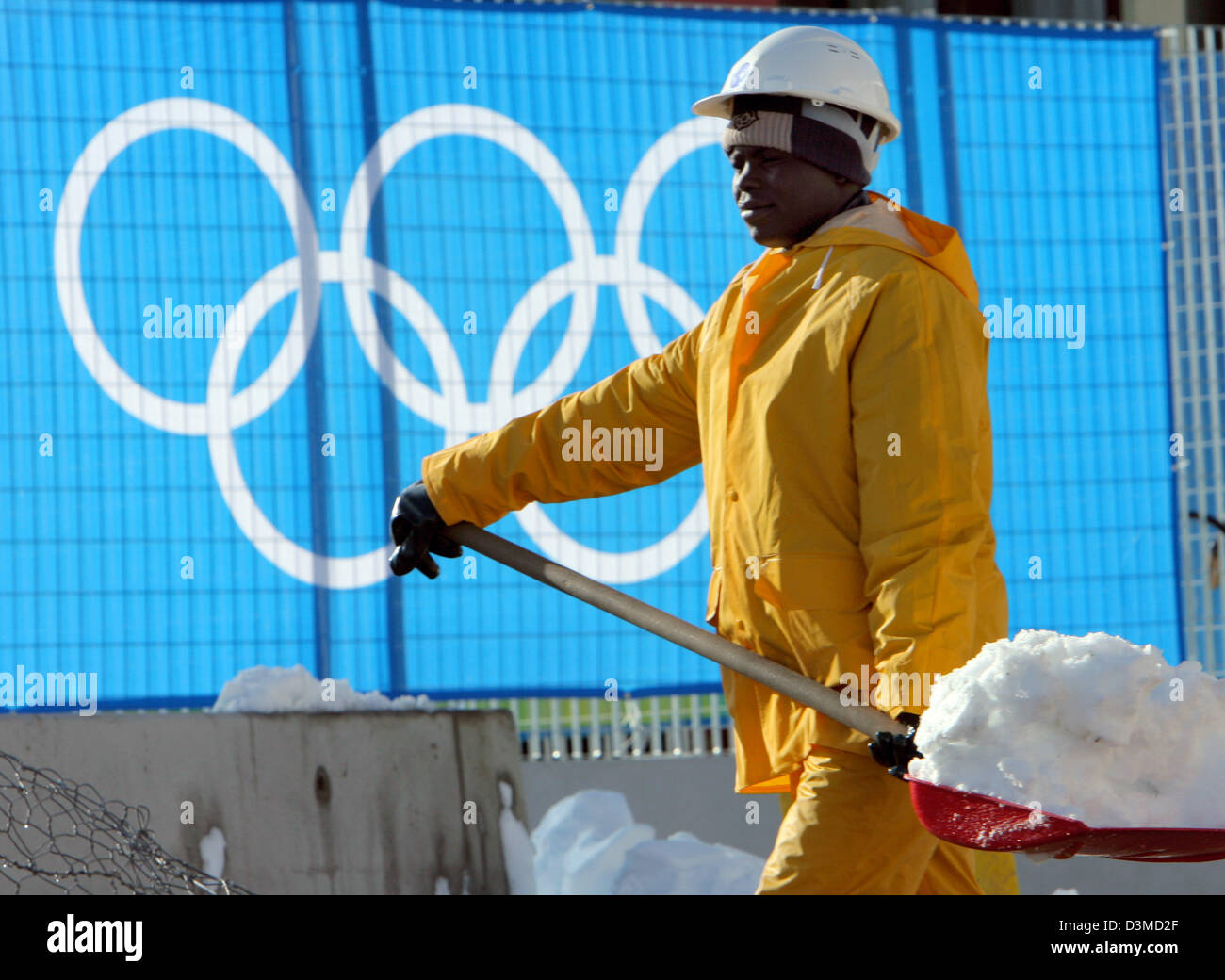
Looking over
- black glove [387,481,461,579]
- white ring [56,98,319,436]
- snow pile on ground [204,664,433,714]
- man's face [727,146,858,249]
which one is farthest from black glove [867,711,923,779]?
white ring [56,98,319,436]

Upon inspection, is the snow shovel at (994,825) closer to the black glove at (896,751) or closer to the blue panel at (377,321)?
the black glove at (896,751)

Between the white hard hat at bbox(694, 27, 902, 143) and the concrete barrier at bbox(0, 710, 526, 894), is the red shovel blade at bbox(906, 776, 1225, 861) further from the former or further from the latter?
the concrete barrier at bbox(0, 710, 526, 894)

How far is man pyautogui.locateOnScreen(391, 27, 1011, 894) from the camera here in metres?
3.48

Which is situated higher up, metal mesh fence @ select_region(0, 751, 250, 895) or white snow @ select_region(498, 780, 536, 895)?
metal mesh fence @ select_region(0, 751, 250, 895)

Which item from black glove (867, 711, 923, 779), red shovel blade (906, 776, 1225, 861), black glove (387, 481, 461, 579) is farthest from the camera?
black glove (387, 481, 461, 579)

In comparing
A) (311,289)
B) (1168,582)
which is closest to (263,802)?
(311,289)

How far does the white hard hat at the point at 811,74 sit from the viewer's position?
385 centimetres

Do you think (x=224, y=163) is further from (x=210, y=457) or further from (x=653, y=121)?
(x=653, y=121)

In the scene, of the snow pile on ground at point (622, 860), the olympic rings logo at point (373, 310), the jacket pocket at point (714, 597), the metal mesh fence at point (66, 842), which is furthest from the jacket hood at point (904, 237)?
the olympic rings logo at point (373, 310)

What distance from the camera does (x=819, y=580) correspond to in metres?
3.62

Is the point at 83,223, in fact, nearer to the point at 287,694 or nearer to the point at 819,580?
the point at 287,694

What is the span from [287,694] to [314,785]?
0.67 meters

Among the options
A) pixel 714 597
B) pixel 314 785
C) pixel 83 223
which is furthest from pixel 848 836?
pixel 83 223
